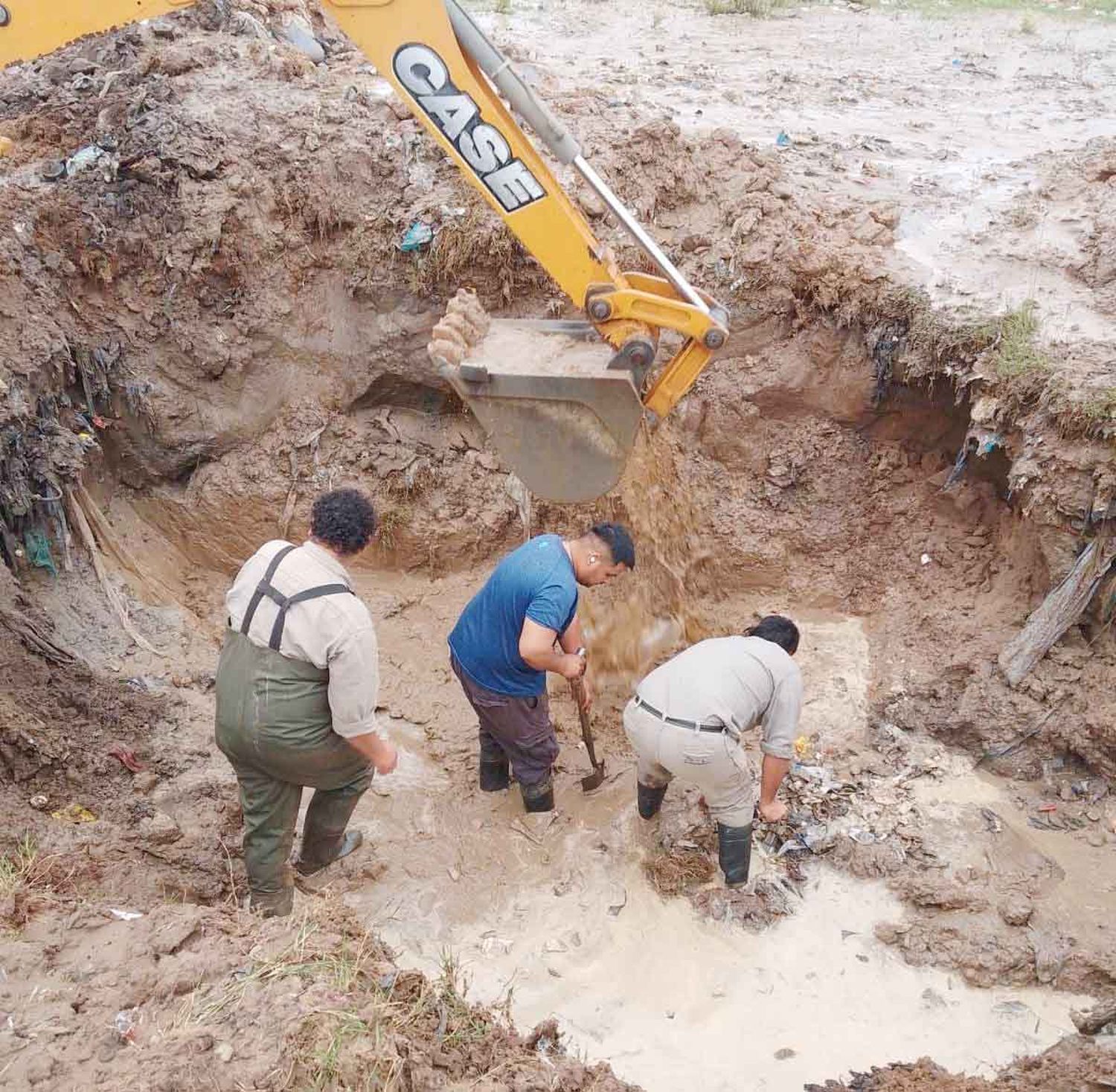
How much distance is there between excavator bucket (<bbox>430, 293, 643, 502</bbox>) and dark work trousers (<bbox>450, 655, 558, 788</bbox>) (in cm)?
90

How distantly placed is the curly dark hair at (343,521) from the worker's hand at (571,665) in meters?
1.06

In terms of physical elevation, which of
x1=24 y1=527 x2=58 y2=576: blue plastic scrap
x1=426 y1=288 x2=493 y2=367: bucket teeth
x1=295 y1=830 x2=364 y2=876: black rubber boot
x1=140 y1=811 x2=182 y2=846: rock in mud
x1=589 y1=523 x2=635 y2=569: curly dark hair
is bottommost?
x1=295 y1=830 x2=364 y2=876: black rubber boot

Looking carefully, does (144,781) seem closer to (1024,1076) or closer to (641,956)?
(641,956)

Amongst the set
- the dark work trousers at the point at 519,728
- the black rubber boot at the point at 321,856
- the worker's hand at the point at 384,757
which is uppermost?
the worker's hand at the point at 384,757

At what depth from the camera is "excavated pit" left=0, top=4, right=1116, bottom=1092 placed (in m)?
3.40

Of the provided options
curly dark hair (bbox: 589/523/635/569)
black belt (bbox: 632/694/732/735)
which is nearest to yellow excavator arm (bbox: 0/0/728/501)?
curly dark hair (bbox: 589/523/635/569)

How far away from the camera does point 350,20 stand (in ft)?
12.4

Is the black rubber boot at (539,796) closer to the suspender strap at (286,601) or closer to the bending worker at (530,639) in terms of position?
the bending worker at (530,639)

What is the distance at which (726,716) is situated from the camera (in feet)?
12.2

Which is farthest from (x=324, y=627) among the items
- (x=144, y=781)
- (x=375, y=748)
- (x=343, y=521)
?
(x=144, y=781)

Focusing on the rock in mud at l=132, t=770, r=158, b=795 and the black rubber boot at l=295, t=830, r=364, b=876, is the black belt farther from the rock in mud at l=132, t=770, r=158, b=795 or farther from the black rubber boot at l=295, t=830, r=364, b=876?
the rock in mud at l=132, t=770, r=158, b=795

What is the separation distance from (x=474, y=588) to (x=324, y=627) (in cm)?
290

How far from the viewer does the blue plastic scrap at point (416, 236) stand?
5.74m

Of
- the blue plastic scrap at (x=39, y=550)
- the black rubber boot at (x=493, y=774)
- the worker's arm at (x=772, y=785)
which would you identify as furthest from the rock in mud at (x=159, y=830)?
the worker's arm at (x=772, y=785)
